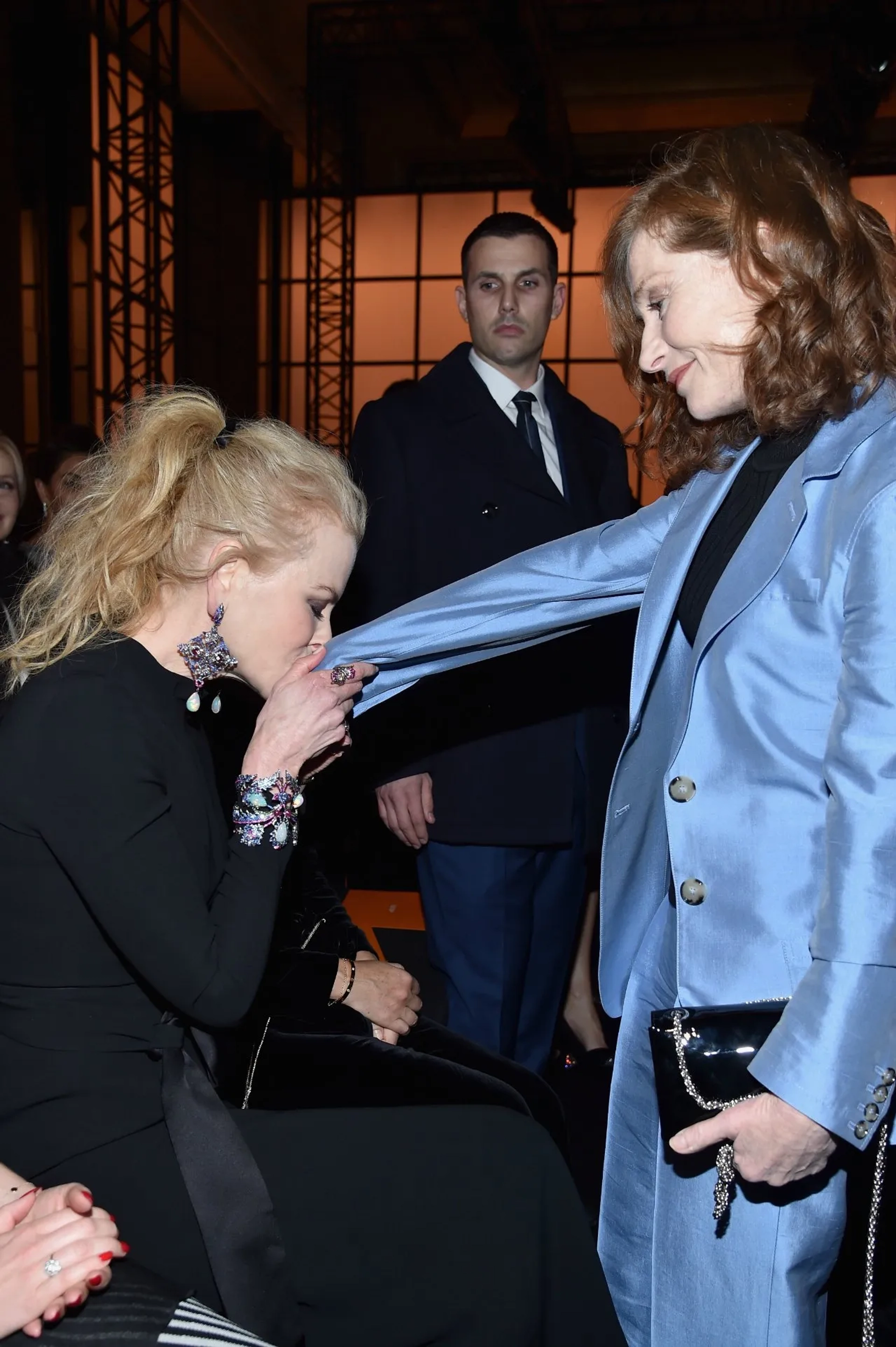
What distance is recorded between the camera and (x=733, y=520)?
1238 millimetres

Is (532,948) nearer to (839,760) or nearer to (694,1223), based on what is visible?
(694,1223)

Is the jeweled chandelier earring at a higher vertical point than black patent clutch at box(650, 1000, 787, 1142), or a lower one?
higher

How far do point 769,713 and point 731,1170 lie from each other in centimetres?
42

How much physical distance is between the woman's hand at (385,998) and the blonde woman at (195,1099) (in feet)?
1.47

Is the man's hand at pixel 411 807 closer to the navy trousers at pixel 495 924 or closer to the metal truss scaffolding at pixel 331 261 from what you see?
the navy trousers at pixel 495 924

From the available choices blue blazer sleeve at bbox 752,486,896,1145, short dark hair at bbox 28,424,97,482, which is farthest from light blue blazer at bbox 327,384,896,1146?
short dark hair at bbox 28,424,97,482

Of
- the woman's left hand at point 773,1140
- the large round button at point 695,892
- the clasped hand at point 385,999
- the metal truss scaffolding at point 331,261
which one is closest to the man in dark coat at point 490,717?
the clasped hand at point 385,999

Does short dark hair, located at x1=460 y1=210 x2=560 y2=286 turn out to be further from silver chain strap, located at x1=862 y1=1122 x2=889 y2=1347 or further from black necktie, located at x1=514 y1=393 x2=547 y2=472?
silver chain strap, located at x1=862 y1=1122 x2=889 y2=1347

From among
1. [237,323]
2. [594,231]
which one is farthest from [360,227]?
[594,231]

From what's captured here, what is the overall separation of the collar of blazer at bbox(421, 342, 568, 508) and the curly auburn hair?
1.15m

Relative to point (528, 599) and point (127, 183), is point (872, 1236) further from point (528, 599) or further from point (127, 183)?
point (127, 183)

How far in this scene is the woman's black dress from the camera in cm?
113

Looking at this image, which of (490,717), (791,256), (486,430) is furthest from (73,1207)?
(486,430)

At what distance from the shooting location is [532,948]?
2.40 metres
